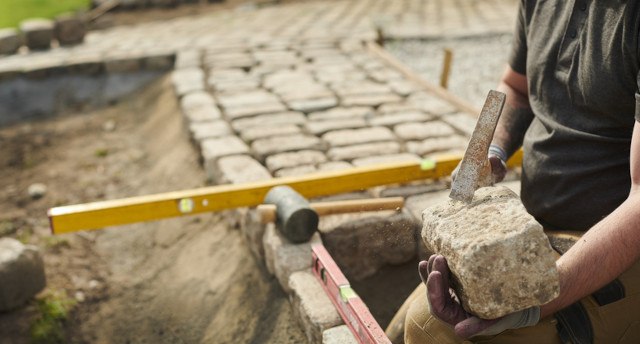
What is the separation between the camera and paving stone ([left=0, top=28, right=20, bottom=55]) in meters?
8.02

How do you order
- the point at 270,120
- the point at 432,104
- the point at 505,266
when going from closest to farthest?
the point at 505,266 → the point at 270,120 → the point at 432,104

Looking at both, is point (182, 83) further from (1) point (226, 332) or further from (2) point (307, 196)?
(1) point (226, 332)

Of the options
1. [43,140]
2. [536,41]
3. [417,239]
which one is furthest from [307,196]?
[43,140]

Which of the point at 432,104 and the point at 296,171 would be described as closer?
the point at 296,171

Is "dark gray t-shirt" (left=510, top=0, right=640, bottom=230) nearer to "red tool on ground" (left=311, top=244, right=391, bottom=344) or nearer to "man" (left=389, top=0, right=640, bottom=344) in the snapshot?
"man" (left=389, top=0, right=640, bottom=344)

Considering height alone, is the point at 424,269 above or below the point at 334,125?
above

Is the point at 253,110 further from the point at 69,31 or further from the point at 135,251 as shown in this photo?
the point at 69,31

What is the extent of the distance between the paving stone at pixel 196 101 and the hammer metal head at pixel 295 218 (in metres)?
2.27

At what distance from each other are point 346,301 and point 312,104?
2.83 m

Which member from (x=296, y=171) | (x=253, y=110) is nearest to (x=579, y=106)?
(x=296, y=171)

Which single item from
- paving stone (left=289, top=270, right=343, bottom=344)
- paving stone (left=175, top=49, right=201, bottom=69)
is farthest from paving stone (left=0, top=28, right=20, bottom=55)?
paving stone (left=289, top=270, right=343, bottom=344)

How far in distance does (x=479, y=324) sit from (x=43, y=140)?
205 inches

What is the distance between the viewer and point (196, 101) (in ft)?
18.3

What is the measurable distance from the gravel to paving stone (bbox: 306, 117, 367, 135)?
156 centimetres
